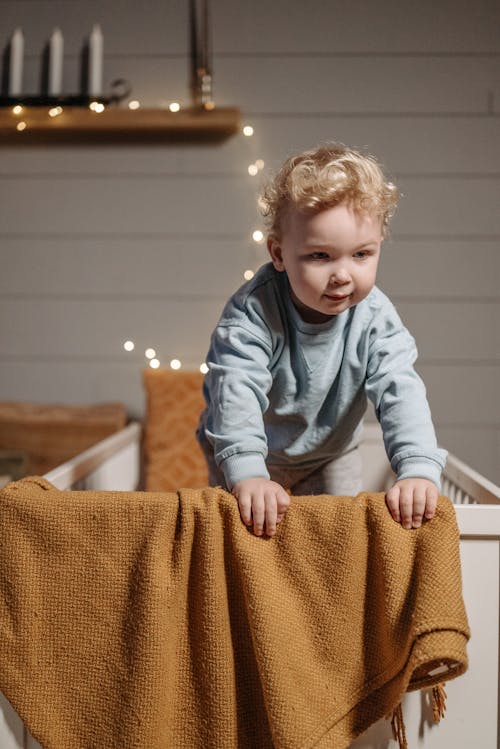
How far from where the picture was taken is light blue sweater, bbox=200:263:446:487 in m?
0.95

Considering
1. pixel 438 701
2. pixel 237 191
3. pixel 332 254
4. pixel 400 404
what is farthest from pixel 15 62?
pixel 438 701

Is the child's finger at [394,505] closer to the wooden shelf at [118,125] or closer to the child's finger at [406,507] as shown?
the child's finger at [406,507]

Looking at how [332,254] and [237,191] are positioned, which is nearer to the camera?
[332,254]

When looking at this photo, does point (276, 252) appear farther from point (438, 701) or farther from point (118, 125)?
point (118, 125)

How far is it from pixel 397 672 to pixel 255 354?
1.42 feet

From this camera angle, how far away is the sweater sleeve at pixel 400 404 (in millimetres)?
912

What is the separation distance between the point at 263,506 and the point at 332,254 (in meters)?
0.34

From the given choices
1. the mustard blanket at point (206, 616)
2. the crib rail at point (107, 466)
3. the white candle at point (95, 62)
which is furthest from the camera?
the white candle at point (95, 62)

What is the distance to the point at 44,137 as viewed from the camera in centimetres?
187

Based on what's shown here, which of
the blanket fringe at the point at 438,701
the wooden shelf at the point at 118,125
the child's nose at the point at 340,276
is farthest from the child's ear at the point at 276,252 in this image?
the wooden shelf at the point at 118,125

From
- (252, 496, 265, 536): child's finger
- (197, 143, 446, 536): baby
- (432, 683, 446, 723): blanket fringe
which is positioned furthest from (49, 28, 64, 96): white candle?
(432, 683, 446, 723): blanket fringe

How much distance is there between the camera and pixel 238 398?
3.18 feet

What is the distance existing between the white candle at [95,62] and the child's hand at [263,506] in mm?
1273

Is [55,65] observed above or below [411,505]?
above
